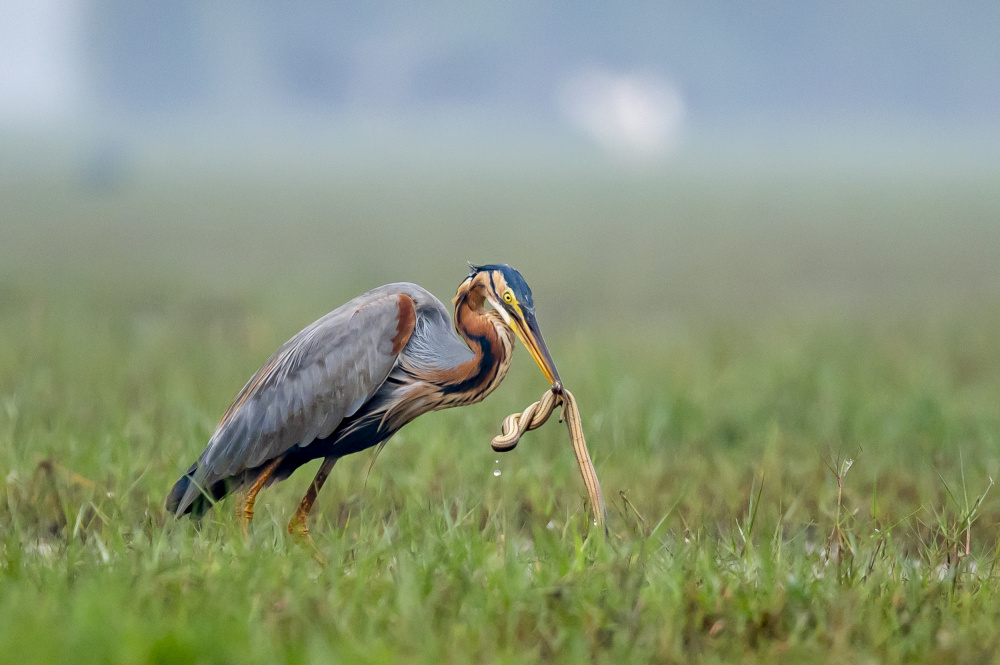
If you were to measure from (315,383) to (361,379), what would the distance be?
0.54 feet

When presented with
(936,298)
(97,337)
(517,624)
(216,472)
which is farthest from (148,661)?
(936,298)

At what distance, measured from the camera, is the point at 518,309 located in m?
3.05

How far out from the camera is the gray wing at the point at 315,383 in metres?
3.25

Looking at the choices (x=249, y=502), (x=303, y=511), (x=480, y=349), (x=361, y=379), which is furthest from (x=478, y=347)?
(x=249, y=502)

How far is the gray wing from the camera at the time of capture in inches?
128

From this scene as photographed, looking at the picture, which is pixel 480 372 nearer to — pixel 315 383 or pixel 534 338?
pixel 534 338

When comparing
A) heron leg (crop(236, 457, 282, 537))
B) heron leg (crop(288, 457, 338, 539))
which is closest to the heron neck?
heron leg (crop(288, 457, 338, 539))

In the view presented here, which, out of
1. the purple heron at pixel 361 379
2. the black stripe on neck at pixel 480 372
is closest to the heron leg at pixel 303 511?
the purple heron at pixel 361 379

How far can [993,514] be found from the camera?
4340 mm

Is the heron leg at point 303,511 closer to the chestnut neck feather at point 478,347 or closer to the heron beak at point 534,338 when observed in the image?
the chestnut neck feather at point 478,347

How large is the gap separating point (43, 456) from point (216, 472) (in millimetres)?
1239

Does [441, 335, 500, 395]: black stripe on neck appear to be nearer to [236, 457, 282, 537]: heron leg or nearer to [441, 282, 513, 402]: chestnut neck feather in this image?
[441, 282, 513, 402]: chestnut neck feather

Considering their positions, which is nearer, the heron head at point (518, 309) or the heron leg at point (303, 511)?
the heron head at point (518, 309)

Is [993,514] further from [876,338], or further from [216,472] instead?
[876,338]
